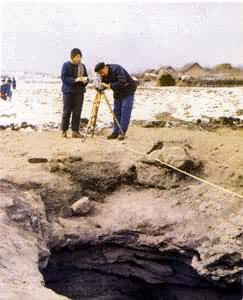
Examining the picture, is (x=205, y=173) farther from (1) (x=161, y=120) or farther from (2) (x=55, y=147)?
(1) (x=161, y=120)

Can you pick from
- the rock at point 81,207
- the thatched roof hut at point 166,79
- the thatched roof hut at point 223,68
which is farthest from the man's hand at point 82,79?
the thatched roof hut at point 166,79

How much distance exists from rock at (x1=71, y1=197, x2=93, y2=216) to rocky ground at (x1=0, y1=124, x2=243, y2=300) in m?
0.01

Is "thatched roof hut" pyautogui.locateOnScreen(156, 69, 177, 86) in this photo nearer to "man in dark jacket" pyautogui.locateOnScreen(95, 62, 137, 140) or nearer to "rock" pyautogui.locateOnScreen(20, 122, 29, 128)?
"rock" pyautogui.locateOnScreen(20, 122, 29, 128)

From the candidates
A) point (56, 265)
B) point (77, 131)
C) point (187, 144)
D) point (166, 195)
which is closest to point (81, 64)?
point (77, 131)

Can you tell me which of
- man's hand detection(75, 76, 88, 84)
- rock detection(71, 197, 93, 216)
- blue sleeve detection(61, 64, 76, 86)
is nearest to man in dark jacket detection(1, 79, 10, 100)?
blue sleeve detection(61, 64, 76, 86)

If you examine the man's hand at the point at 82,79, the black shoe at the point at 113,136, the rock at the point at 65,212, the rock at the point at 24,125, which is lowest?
the rock at the point at 65,212

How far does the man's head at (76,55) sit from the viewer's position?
583 cm

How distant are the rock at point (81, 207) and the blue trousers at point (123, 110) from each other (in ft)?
5.41

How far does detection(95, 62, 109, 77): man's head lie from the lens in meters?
5.76

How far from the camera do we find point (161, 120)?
7.62 m

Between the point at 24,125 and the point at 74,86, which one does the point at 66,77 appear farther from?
the point at 24,125

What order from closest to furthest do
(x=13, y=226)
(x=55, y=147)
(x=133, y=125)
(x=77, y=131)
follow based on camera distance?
(x=13, y=226) < (x=55, y=147) < (x=77, y=131) < (x=133, y=125)

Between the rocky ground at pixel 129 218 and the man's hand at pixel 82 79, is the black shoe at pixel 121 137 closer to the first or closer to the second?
the rocky ground at pixel 129 218

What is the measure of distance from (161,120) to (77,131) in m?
1.71
